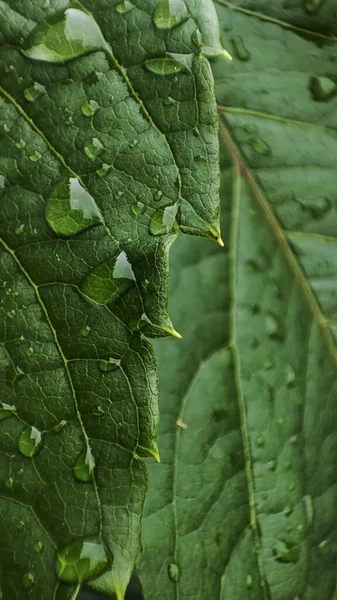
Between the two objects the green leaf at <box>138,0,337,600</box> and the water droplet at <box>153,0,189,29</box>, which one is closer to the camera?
the water droplet at <box>153,0,189,29</box>

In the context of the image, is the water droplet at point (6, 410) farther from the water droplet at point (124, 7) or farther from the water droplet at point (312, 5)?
the water droplet at point (312, 5)

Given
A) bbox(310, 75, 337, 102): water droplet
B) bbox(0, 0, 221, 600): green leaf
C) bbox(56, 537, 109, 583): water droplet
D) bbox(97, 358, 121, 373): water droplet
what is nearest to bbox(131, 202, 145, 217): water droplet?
bbox(0, 0, 221, 600): green leaf

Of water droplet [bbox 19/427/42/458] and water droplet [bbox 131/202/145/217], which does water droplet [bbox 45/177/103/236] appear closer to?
water droplet [bbox 131/202/145/217]

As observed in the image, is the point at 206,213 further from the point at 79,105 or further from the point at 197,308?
the point at 197,308

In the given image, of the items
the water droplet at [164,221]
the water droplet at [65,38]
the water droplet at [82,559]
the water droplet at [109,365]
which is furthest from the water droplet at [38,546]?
the water droplet at [65,38]

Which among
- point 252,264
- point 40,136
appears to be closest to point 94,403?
point 40,136

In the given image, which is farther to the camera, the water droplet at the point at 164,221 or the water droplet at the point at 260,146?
the water droplet at the point at 260,146
